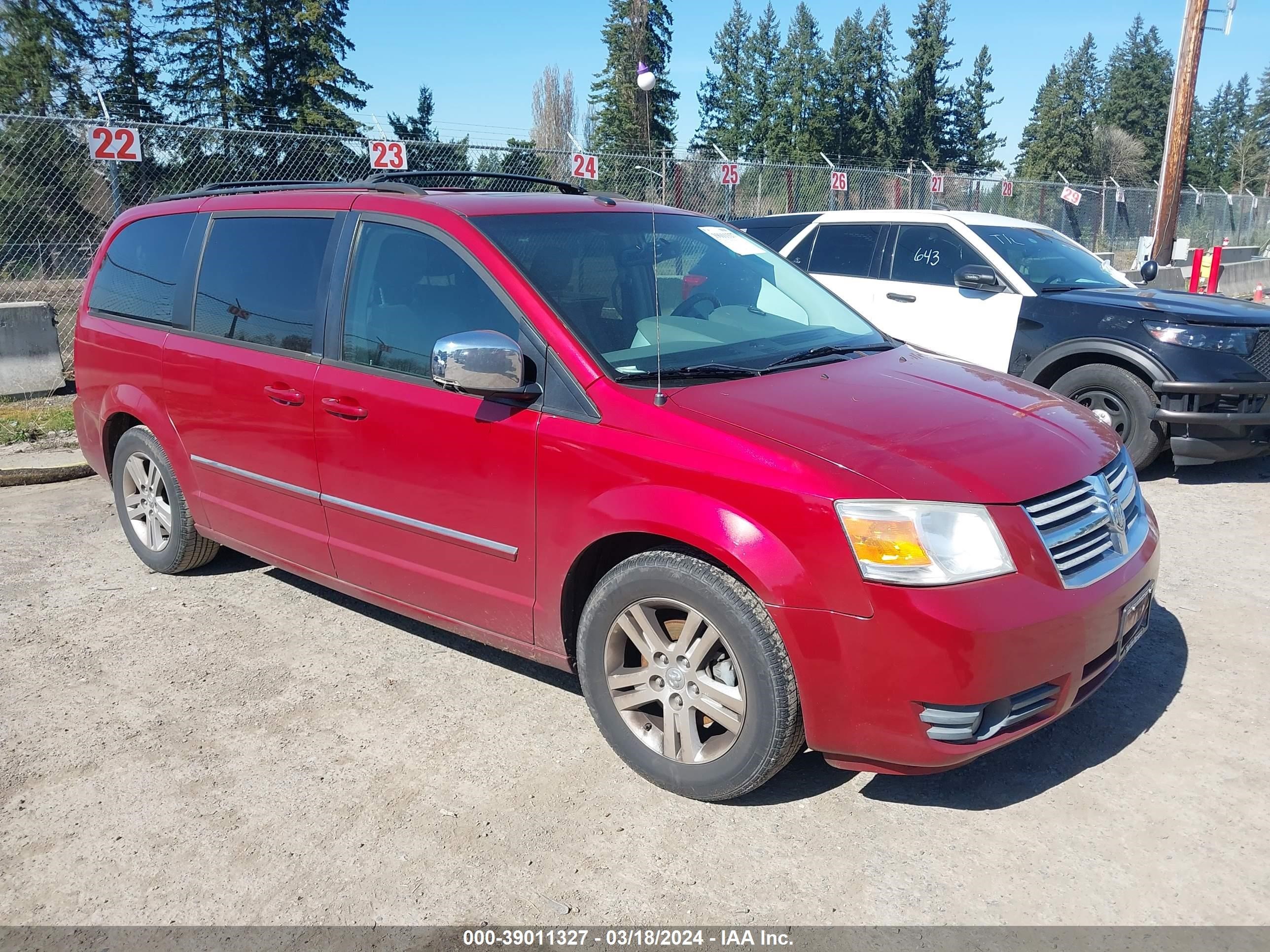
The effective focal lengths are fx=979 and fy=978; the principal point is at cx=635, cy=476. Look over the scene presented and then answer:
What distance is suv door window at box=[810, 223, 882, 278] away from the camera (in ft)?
26.1

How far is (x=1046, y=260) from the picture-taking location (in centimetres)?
749

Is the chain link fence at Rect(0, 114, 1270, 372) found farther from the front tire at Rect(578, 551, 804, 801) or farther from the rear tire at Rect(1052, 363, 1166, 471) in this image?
the front tire at Rect(578, 551, 804, 801)

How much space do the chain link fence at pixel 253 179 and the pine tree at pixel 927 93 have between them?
178 ft

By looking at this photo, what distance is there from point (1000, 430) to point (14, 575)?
4.85 meters

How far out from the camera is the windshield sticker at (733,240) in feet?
14.1

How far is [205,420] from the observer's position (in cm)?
445

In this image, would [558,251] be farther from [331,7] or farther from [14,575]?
[331,7]

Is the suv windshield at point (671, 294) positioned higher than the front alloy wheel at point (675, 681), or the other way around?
the suv windshield at point (671, 294)

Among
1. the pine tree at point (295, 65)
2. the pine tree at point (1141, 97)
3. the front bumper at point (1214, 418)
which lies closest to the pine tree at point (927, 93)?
the pine tree at point (1141, 97)

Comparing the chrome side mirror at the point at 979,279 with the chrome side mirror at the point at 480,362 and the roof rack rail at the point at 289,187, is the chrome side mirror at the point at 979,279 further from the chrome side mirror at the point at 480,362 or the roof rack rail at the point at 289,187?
the chrome side mirror at the point at 480,362

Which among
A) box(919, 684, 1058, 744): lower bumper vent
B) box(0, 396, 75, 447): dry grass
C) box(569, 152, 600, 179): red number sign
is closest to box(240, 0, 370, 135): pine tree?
box(569, 152, 600, 179): red number sign

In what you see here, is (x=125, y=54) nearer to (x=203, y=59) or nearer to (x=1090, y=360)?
(x=203, y=59)

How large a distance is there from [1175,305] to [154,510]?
6.49m

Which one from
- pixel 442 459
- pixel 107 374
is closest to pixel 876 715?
pixel 442 459
